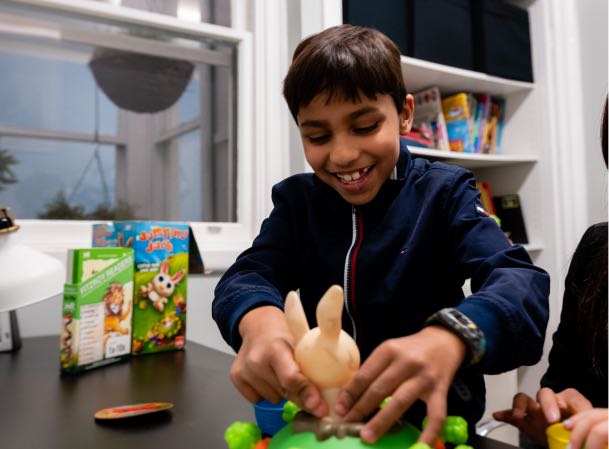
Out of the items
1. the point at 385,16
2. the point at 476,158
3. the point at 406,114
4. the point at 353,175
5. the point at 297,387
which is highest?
the point at 385,16

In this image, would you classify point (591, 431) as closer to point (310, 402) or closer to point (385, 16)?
point (310, 402)

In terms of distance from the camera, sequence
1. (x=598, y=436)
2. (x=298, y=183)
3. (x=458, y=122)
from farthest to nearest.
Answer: (x=458, y=122)
(x=298, y=183)
(x=598, y=436)

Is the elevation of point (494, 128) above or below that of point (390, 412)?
above

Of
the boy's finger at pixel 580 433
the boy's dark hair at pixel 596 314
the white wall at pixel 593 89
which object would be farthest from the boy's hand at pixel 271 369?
the white wall at pixel 593 89

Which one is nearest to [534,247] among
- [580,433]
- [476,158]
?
[476,158]

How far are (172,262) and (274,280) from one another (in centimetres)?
45

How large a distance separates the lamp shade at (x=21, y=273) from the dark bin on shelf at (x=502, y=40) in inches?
68.9

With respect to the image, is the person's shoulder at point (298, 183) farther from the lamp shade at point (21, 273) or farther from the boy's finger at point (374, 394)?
the boy's finger at point (374, 394)

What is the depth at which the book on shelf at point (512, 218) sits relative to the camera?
6.81 feet

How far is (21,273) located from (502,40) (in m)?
1.93

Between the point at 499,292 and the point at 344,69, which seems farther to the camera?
the point at 344,69

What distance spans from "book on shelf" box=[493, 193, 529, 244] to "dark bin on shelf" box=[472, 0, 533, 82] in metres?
0.49

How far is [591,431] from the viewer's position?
0.42 metres

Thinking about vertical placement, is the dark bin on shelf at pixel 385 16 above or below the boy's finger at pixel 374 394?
above
